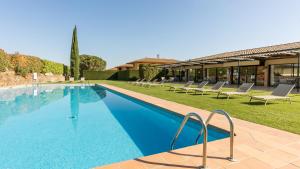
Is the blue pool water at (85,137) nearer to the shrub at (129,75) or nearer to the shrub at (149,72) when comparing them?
the shrub at (149,72)

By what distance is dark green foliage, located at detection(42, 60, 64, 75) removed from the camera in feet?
97.7

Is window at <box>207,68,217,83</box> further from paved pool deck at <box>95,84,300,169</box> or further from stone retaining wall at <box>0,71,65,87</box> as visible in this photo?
paved pool deck at <box>95,84,300,169</box>

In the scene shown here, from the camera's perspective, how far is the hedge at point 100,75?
127 ft

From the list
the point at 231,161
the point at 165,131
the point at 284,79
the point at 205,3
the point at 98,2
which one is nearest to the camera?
the point at 231,161

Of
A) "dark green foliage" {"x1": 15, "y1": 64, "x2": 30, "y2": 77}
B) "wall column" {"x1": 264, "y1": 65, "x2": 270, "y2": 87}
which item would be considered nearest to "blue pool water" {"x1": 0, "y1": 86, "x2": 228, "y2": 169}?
"wall column" {"x1": 264, "y1": 65, "x2": 270, "y2": 87}

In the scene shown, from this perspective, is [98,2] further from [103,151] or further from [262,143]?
[262,143]

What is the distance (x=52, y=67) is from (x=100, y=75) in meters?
9.31

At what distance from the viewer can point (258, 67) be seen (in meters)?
21.4

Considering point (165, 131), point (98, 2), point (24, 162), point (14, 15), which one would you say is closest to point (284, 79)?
point (165, 131)

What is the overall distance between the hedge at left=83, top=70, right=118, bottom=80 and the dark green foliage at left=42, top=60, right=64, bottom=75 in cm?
427

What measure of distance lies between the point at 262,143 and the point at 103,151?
336 cm

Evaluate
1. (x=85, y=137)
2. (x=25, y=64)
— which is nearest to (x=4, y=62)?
(x=25, y=64)

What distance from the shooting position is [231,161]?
3.12 m

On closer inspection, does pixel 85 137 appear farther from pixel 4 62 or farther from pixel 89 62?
pixel 89 62
